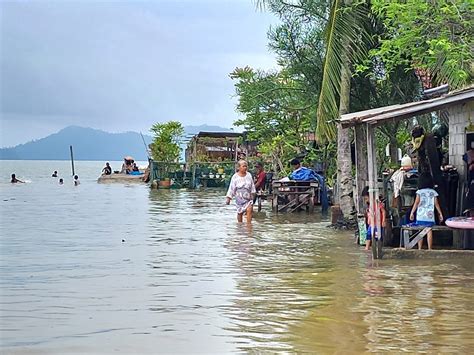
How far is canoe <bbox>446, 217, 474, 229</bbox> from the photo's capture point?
399 inches

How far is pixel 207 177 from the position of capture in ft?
126

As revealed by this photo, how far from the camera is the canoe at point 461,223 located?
10133 millimetres

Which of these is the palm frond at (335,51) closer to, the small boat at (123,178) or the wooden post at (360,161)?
the wooden post at (360,161)

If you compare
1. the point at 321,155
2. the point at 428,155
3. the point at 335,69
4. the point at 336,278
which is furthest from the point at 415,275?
the point at 321,155

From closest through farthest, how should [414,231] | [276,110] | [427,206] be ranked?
[427,206] < [414,231] < [276,110]

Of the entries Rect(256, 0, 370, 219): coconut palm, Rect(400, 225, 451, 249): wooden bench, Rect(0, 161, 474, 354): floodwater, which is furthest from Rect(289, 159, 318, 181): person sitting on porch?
Rect(400, 225, 451, 249): wooden bench

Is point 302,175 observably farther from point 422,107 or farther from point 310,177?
point 422,107

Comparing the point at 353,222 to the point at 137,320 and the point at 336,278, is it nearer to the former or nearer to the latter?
the point at 336,278

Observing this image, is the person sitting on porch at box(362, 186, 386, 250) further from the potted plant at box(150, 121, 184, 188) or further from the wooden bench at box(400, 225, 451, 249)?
the potted plant at box(150, 121, 184, 188)

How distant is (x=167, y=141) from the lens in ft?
136

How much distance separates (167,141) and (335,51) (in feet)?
88.5

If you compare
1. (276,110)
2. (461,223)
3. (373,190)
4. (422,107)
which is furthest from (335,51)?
(276,110)

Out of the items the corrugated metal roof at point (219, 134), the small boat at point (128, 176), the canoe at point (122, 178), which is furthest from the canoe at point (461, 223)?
the canoe at point (122, 178)

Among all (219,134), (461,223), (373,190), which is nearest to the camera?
(461,223)
